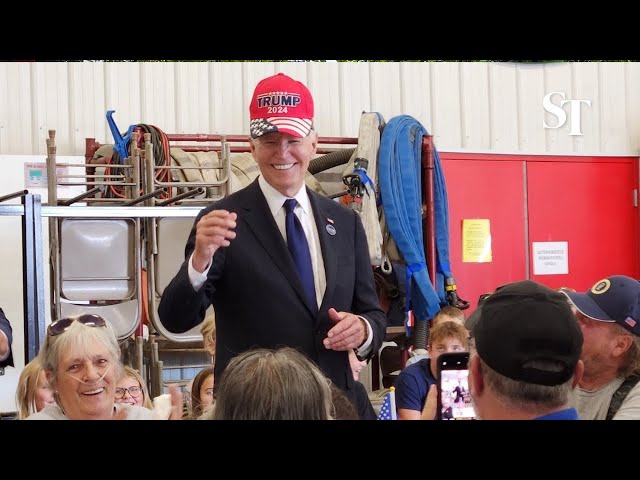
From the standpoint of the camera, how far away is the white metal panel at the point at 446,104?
23.4ft

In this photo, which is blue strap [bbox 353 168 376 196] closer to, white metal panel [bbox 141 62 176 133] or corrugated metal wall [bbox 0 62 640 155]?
corrugated metal wall [bbox 0 62 640 155]

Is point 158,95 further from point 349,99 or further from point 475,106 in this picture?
point 475,106

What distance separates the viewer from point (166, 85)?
21.5 feet

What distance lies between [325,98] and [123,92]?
1.46 meters

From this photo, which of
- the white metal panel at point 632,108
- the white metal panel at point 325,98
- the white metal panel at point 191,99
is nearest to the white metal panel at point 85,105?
the white metal panel at point 191,99

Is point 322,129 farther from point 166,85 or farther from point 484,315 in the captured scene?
point 484,315

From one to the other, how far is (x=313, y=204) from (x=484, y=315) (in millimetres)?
982

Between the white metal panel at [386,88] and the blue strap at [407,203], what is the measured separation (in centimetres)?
88

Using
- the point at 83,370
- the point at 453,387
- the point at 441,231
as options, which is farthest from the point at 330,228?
the point at 441,231

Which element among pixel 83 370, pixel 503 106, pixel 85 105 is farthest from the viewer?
pixel 503 106

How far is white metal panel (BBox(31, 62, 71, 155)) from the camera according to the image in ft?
20.4

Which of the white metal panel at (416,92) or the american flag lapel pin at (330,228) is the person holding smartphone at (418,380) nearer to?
the american flag lapel pin at (330,228)

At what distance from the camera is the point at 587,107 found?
749 centimetres

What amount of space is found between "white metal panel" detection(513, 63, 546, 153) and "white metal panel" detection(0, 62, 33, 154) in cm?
365
